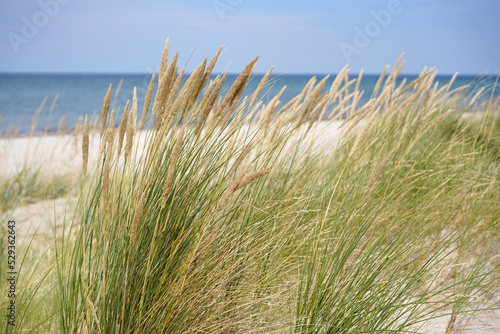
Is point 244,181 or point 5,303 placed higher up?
point 244,181

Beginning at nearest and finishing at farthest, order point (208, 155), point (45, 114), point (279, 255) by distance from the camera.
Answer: point (208, 155) < point (279, 255) < point (45, 114)

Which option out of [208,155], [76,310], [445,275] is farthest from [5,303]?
[445,275]

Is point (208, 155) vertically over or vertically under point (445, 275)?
over

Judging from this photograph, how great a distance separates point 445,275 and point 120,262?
1.54 meters

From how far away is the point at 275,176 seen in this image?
6.58ft

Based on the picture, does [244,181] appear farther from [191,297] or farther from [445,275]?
[445,275]

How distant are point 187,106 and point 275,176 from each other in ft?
2.72

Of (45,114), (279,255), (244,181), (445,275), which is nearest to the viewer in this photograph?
(244,181)

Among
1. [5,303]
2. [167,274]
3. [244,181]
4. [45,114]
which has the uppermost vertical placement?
[45,114]

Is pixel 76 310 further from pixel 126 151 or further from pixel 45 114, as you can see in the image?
pixel 45 114

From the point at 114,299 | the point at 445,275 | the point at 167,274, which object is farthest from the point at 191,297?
the point at 445,275

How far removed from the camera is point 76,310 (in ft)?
4.26

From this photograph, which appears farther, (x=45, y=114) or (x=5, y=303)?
(x=45, y=114)

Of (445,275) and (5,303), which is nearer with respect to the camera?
(5,303)
